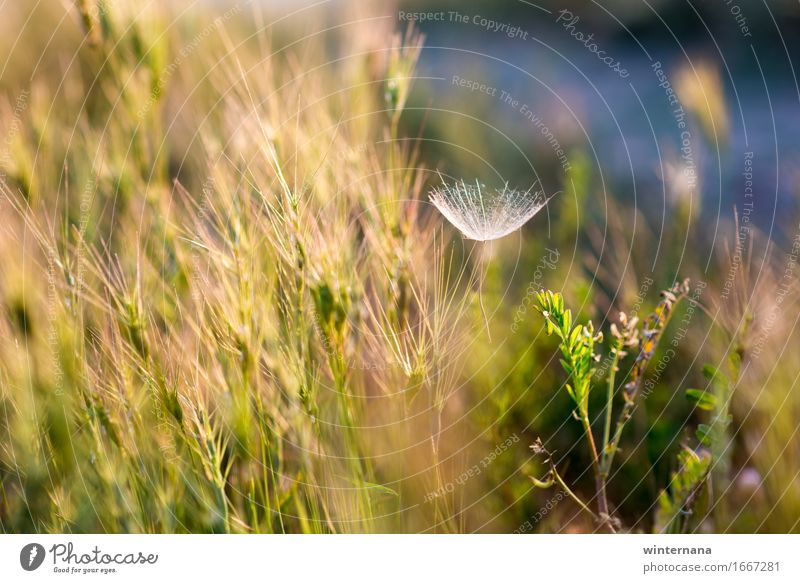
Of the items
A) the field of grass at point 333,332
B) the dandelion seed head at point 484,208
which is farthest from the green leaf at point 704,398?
the dandelion seed head at point 484,208

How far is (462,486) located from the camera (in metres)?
0.80

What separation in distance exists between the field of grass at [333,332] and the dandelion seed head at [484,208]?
0.07 ft

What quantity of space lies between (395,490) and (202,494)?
9.0 inches

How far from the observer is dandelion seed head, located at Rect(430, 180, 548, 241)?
827 millimetres

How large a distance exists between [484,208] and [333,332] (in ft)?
1.07

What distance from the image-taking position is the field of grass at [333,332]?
0.70m

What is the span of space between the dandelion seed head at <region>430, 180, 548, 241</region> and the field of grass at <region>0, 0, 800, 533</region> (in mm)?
20

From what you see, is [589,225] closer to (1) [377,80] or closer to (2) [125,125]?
(1) [377,80]

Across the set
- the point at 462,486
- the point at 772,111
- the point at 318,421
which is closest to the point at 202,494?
the point at 318,421

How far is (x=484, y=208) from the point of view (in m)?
0.88
